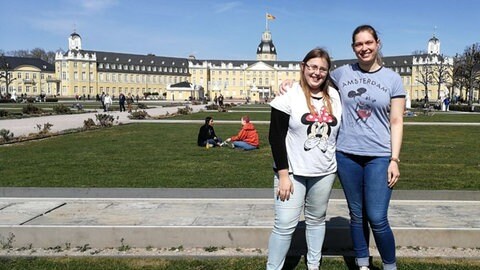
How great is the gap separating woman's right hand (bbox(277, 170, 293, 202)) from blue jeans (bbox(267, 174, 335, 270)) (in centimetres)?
5

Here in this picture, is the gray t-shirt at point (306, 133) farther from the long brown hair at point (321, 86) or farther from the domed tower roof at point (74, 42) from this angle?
the domed tower roof at point (74, 42)

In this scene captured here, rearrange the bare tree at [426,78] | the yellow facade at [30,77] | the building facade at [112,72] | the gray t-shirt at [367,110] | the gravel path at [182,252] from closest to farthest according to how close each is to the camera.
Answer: the gray t-shirt at [367,110] < the gravel path at [182,252] < the bare tree at [426,78] < the yellow facade at [30,77] < the building facade at [112,72]

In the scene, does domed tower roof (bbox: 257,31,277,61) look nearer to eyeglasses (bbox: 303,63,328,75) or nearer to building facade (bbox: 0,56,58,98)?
building facade (bbox: 0,56,58,98)

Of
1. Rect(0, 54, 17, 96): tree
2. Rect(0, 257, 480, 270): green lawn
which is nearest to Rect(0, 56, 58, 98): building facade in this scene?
Rect(0, 54, 17, 96): tree

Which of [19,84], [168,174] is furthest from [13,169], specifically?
[19,84]

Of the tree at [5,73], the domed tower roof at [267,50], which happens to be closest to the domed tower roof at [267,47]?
the domed tower roof at [267,50]

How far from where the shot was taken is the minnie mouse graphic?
3.63 meters

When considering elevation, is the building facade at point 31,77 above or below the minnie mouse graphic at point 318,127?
above

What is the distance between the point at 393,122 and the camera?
12.6 feet

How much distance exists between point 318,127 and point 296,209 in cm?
71

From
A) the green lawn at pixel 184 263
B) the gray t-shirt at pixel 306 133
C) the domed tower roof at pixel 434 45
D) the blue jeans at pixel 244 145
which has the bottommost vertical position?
the green lawn at pixel 184 263

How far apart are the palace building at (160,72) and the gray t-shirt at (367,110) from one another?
10806 cm

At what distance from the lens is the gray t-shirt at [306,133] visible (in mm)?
3635

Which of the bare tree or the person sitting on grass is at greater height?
the bare tree
